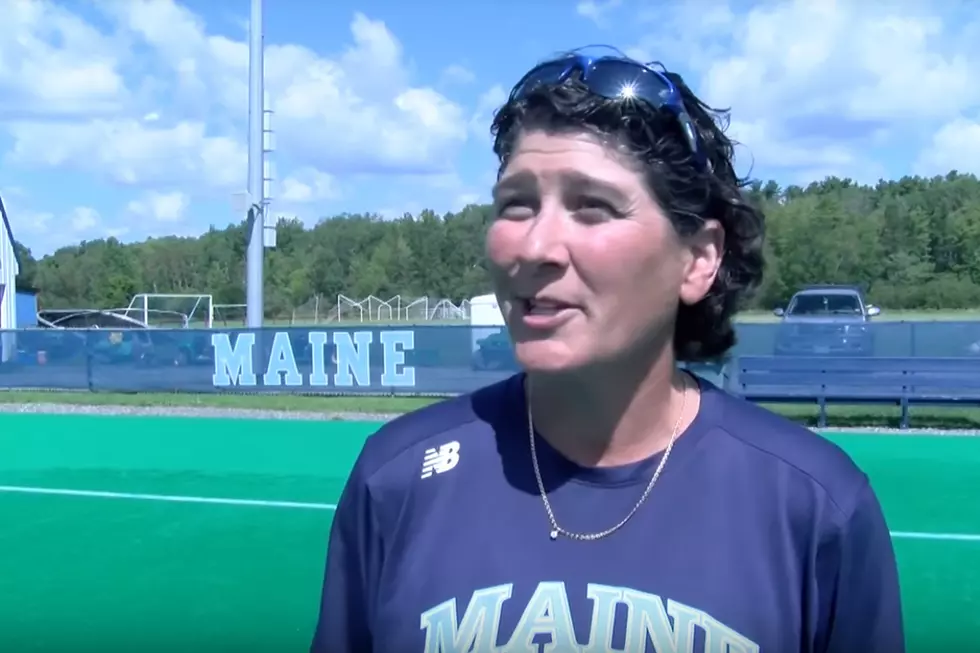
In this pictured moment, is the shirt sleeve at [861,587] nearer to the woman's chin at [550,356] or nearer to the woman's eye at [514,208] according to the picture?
the woman's chin at [550,356]

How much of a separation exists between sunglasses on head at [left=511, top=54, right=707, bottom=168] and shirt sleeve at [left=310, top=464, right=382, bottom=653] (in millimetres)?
876

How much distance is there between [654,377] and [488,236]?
0.44 metres

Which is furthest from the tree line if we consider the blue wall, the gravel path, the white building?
the gravel path

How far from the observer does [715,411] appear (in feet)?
7.60

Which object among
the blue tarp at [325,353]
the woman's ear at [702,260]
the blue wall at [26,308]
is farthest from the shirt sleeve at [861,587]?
the blue wall at [26,308]

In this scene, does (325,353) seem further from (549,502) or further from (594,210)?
(594,210)

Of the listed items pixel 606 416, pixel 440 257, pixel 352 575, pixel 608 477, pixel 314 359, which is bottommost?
pixel 314 359

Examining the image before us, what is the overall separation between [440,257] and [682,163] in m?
93.8

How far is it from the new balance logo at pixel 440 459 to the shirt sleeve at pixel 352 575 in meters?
0.13

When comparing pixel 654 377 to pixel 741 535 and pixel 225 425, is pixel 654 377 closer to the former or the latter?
pixel 741 535

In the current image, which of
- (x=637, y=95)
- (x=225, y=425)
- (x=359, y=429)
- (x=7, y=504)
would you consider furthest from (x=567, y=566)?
(x=225, y=425)

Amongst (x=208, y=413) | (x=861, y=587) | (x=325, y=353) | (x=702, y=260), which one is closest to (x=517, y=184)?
(x=702, y=260)

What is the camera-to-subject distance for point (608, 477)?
2227 millimetres

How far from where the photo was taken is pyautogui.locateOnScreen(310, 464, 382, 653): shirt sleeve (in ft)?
7.61
